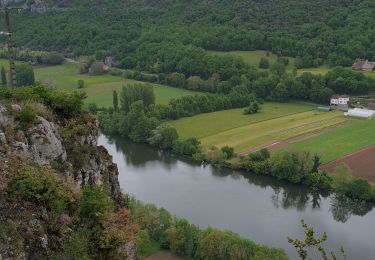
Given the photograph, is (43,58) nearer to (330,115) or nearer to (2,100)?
(330,115)

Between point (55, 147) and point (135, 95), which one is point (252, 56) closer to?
point (135, 95)

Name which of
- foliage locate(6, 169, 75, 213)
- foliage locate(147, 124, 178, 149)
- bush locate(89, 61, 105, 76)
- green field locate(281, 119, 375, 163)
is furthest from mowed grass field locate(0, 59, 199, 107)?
foliage locate(6, 169, 75, 213)

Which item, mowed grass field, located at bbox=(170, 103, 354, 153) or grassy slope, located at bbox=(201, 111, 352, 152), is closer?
grassy slope, located at bbox=(201, 111, 352, 152)

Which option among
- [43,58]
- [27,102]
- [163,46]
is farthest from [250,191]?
[43,58]

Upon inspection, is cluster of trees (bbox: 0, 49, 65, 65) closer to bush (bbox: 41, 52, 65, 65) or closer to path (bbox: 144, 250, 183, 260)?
bush (bbox: 41, 52, 65, 65)

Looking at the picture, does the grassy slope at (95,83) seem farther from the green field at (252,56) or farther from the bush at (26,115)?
the bush at (26,115)
